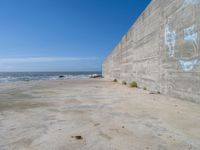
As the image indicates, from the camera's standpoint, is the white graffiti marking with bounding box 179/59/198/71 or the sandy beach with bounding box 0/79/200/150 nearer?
the sandy beach with bounding box 0/79/200/150

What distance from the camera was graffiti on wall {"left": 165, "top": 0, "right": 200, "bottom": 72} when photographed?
4.49 metres

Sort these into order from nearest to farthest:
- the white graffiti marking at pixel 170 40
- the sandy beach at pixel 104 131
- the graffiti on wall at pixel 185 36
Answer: the sandy beach at pixel 104 131 < the graffiti on wall at pixel 185 36 < the white graffiti marking at pixel 170 40

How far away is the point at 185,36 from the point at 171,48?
0.97 meters

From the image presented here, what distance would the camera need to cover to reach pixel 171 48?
5.93 meters

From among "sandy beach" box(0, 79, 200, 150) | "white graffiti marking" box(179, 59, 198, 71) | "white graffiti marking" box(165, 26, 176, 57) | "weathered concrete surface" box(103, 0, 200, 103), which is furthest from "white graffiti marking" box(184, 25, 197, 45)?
"sandy beach" box(0, 79, 200, 150)

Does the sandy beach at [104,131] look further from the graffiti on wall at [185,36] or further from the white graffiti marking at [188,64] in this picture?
the graffiti on wall at [185,36]

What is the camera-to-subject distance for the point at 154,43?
7555mm

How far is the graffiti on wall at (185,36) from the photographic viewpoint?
14.7 feet

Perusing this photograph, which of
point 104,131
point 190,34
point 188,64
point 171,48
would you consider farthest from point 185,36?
point 104,131

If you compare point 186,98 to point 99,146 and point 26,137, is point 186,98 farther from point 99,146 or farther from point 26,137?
point 26,137

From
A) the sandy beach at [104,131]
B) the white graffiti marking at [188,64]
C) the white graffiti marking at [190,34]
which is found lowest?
the sandy beach at [104,131]

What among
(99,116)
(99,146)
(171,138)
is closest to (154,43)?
(99,116)

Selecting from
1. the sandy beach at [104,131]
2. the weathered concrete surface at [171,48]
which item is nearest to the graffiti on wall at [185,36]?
the weathered concrete surface at [171,48]

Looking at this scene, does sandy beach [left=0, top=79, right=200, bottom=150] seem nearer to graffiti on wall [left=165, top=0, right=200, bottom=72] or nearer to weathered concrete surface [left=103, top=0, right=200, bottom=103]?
weathered concrete surface [left=103, top=0, right=200, bottom=103]
